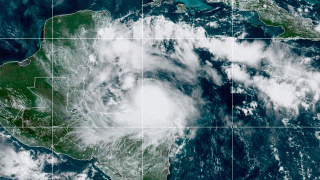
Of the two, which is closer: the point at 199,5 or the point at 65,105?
the point at 65,105

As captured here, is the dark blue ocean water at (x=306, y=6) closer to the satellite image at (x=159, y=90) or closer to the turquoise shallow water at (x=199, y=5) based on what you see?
the satellite image at (x=159, y=90)

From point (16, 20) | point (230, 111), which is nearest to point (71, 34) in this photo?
point (16, 20)

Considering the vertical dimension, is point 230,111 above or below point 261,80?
below

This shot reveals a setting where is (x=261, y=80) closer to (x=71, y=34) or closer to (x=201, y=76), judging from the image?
(x=201, y=76)

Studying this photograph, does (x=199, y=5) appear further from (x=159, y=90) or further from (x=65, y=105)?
(x=65, y=105)

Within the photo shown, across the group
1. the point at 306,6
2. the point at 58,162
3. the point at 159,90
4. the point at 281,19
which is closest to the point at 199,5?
the point at 281,19
